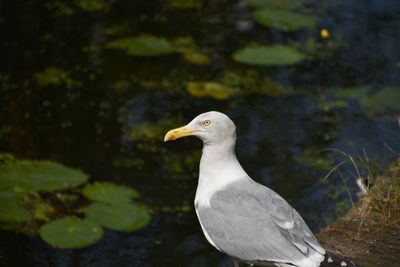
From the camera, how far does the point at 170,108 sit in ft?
24.3

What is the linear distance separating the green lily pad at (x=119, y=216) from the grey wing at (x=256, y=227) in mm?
1694

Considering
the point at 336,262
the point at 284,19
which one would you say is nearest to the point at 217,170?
the point at 336,262

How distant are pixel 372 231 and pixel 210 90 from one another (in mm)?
3098

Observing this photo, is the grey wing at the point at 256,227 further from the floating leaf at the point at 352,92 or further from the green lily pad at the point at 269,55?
the green lily pad at the point at 269,55

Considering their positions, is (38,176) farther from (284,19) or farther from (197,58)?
(284,19)

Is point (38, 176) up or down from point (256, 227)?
down

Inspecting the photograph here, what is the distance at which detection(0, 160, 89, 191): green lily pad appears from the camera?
6266 millimetres

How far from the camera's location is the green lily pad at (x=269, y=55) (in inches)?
313

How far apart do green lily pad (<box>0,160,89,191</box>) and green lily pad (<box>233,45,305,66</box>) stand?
2186mm

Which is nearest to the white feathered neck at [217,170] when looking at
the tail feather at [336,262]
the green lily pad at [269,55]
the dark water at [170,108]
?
the tail feather at [336,262]

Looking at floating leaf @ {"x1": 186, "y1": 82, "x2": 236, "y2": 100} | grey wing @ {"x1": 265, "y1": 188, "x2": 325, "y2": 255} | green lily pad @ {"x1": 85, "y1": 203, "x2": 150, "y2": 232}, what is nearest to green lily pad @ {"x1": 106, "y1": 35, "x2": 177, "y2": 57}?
floating leaf @ {"x1": 186, "y1": 82, "x2": 236, "y2": 100}

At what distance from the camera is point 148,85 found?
25.4 ft

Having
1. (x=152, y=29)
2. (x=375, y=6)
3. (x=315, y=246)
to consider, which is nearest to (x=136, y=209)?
(x=315, y=246)

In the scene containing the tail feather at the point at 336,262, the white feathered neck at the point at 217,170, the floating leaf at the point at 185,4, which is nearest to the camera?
the tail feather at the point at 336,262
